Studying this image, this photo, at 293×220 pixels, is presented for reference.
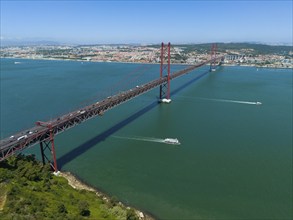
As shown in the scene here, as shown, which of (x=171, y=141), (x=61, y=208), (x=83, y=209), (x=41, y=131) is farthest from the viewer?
(x=171, y=141)

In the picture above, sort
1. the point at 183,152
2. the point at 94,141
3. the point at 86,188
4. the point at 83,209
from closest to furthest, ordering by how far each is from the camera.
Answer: the point at 83,209 < the point at 86,188 < the point at 183,152 < the point at 94,141

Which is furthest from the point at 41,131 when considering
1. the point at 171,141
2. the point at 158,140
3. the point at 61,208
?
the point at 171,141

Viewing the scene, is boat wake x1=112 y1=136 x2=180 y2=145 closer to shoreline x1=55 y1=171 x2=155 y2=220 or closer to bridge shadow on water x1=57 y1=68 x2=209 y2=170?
bridge shadow on water x1=57 y1=68 x2=209 y2=170

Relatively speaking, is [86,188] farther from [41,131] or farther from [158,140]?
[158,140]

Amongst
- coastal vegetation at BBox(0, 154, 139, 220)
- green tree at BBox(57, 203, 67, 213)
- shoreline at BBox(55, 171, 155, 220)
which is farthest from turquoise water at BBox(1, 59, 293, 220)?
green tree at BBox(57, 203, 67, 213)

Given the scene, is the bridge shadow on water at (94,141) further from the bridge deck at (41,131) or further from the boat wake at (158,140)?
the bridge deck at (41,131)

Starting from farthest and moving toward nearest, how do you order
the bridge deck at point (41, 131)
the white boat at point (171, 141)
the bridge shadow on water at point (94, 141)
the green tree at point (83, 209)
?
the white boat at point (171, 141)
the bridge shadow on water at point (94, 141)
the bridge deck at point (41, 131)
the green tree at point (83, 209)

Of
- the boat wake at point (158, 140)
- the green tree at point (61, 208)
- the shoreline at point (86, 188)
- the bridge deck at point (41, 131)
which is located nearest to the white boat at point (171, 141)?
the boat wake at point (158, 140)

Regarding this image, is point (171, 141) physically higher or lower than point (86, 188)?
higher
